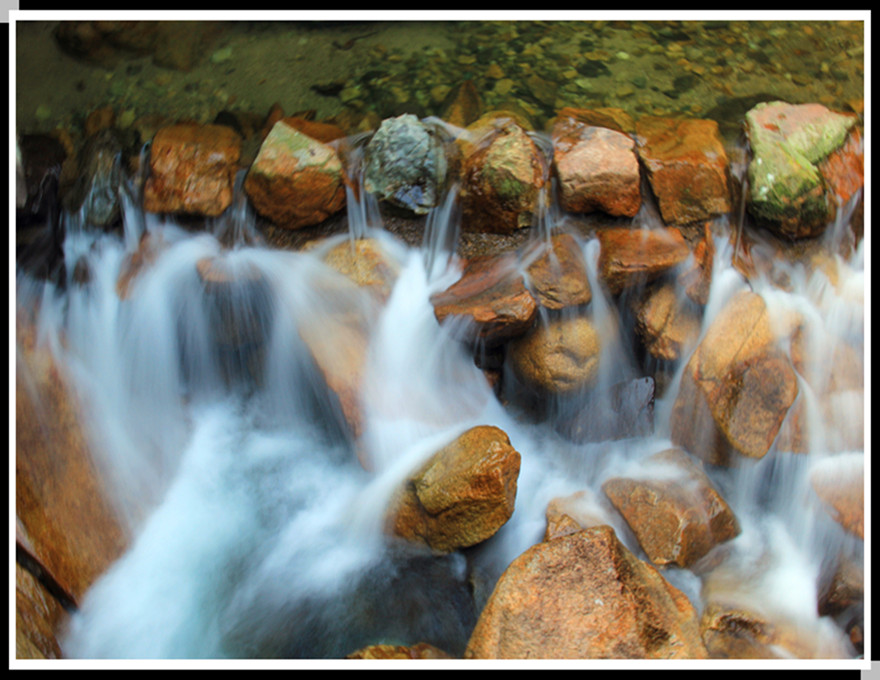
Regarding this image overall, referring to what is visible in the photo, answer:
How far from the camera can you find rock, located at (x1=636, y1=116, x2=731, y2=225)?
3289mm

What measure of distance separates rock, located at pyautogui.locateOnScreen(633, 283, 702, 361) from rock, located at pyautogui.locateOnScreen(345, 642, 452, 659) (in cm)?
190

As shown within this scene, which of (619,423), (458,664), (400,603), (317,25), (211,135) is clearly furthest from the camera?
(317,25)

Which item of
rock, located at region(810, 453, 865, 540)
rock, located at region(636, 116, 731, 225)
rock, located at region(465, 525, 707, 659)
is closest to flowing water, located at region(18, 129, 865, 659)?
rock, located at region(810, 453, 865, 540)

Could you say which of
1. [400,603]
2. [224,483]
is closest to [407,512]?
[400,603]

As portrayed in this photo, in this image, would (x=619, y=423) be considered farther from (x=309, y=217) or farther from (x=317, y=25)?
(x=317, y=25)

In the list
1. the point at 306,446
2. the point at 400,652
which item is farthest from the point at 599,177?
the point at 400,652

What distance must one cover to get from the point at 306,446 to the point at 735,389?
2299 millimetres

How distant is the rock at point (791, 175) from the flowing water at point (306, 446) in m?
0.26

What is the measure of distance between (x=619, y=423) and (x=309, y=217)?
2.11 m

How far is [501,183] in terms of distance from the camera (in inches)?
125

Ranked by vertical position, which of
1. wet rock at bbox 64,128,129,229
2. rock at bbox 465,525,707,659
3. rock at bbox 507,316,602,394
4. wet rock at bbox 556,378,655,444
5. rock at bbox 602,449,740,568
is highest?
wet rock at bbox 64,128,129,229

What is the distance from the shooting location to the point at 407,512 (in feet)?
9.06

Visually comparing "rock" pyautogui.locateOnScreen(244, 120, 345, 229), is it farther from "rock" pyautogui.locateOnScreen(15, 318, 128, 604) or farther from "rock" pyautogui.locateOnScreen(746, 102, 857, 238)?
"rock" pyautogui.locateOnScreen(746, 102, 857, 238)

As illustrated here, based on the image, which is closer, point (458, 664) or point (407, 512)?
point (458, 664)
